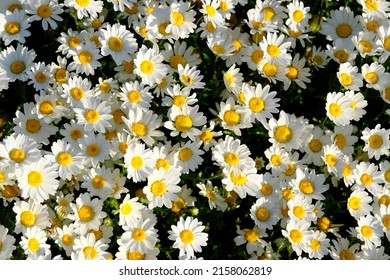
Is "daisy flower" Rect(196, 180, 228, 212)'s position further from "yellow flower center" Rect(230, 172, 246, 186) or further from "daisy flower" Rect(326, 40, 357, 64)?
"daisy flower" Rect(326, 40, 357, 64)

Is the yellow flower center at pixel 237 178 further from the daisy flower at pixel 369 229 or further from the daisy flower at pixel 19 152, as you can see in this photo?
the daisy flower at pixel 19 152

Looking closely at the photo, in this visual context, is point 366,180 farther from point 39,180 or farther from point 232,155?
point 39,180

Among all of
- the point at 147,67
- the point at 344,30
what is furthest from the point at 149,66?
the point at 344,30

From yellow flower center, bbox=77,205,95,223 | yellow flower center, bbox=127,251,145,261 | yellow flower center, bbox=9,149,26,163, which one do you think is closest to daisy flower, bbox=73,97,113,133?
yellow flower center, bbox=9,149,26,163
